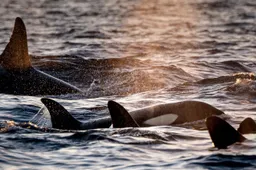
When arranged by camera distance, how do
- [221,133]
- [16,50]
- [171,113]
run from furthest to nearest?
[16,50]
[171,113]
[221,133]

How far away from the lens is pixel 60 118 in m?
10.9

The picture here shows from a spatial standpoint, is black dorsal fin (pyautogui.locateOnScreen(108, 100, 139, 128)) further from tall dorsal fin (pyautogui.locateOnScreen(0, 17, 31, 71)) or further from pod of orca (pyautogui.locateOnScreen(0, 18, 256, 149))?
tall dorsal fin (pyautogui.locateOnScreen(0, 17, 31, 71))

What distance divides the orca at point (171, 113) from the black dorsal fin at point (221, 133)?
7.08 ft

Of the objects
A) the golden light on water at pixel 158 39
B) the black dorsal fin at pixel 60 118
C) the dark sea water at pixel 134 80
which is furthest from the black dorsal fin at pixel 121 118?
the golden light on water at pixel 158 39

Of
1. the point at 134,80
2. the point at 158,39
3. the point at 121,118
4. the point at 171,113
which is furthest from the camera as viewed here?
the point at 158,39

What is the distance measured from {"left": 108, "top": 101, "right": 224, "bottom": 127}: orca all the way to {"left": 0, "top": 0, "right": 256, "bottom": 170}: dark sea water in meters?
0.21

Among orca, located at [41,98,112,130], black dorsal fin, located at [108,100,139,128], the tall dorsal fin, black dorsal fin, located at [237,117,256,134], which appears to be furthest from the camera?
the tall dorsal fin

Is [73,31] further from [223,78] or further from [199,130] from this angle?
A: [199,130]

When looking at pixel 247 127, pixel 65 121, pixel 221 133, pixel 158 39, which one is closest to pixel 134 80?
pixel 65 121

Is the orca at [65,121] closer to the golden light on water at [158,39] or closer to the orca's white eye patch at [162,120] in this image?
the orca's white eye patch at [162,120]

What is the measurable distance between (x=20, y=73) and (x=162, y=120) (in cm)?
534

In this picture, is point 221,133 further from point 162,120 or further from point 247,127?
point 162,120

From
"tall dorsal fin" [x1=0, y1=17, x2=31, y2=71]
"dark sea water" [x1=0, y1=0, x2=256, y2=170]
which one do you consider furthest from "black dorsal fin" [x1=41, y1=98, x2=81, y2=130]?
"tall dorsal fin" [x1=0, y1=17, x2=31, y2=71]

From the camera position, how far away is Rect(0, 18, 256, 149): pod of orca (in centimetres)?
881
